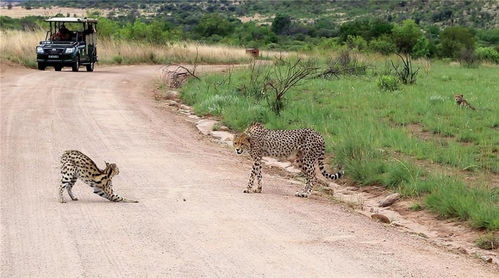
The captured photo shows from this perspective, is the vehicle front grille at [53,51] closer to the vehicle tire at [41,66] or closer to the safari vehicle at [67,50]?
the safari vehicle at [67,50]

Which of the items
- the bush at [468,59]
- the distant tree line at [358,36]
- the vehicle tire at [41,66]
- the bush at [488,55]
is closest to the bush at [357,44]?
the distant tree line at [358,36]

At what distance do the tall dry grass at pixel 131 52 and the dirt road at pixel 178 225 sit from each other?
25.4 meters

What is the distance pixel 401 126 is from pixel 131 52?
103 ft

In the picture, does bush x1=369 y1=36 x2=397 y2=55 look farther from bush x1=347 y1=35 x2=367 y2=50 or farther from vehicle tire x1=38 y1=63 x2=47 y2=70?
vehicle tire x1=38 y1=63 x2=47 y2=70

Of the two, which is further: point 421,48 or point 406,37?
point 406,37

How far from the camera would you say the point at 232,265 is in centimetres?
927

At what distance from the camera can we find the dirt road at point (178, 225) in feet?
30.4

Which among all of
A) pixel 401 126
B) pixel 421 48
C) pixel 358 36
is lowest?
pixel 421 48

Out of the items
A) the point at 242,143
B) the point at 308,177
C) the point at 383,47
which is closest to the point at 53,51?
the point at 383,47

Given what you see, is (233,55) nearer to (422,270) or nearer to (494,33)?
(494,33)

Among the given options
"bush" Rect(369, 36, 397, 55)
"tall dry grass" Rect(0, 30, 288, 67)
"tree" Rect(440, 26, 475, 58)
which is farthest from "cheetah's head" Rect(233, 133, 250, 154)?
"tree" Rect(440, 26, 475, 58)

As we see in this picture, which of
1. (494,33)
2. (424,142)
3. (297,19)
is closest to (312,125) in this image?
(424,142)

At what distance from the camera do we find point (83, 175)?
12.6 meters

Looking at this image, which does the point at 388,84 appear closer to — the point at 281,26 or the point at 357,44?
the point at 357,44
